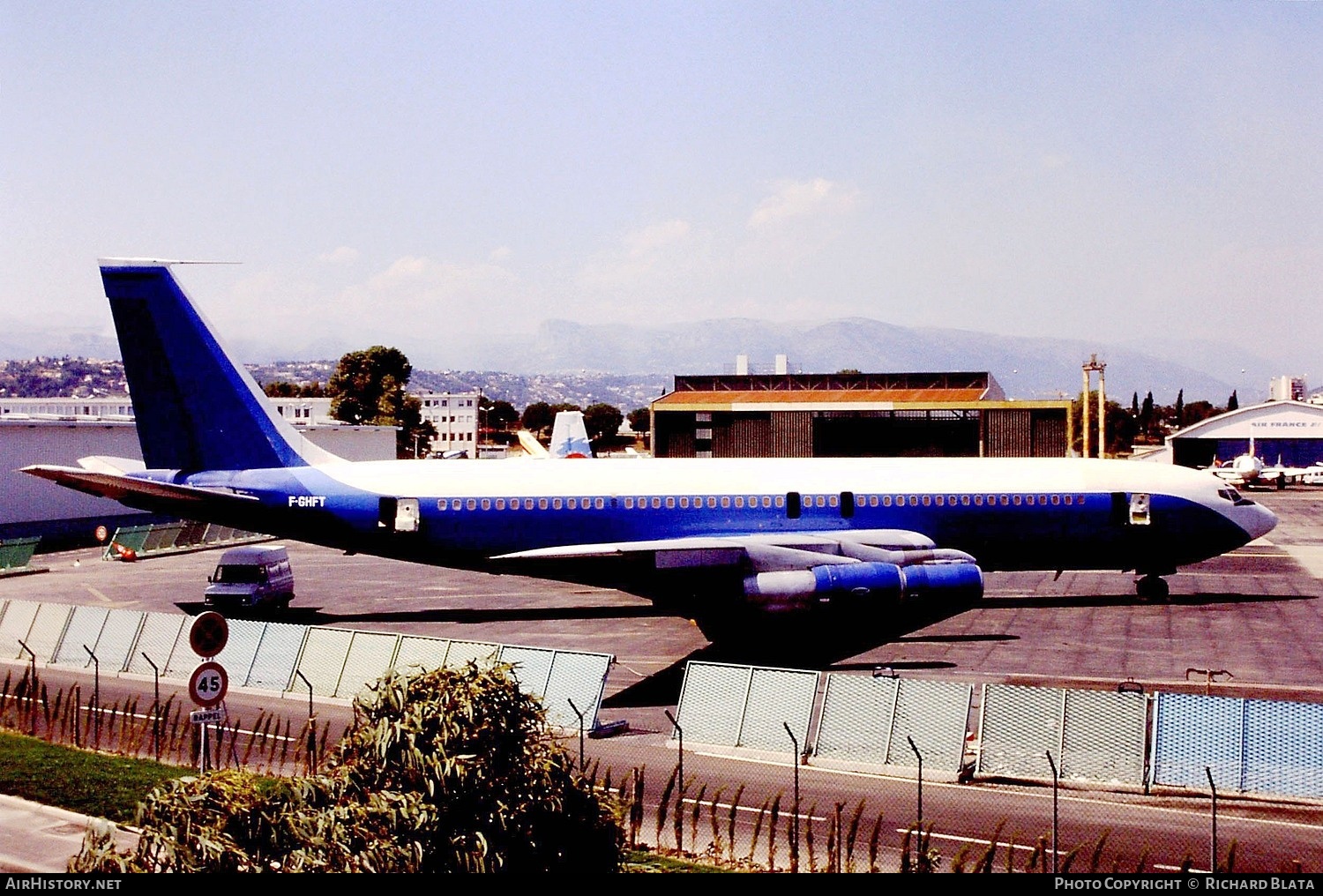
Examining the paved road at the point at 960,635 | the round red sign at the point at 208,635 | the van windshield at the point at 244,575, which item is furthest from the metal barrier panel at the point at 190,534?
the round red sign at the point at 208,635

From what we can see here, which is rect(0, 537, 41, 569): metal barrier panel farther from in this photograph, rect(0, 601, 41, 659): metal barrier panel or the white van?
rect(0, 601, 41, 659): metal barrier panel

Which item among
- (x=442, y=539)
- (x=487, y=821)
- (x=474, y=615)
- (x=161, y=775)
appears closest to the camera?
(x=487, y=821)

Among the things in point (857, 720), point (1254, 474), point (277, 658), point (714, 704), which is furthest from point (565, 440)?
A: point (1254, 474)

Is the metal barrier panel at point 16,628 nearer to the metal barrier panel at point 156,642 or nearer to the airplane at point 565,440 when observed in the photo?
the metal barrier panel at point 156,642

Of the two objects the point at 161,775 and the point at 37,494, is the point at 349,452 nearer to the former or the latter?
the point at 37,494

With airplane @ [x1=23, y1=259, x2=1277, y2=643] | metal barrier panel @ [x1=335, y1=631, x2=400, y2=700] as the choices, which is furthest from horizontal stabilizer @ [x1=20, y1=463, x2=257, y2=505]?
metal barrier panel @ [x1=335, y1=631, x2=400, y2=700]

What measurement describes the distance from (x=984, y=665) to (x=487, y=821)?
836 inches

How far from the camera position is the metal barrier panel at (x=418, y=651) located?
26.4 meters

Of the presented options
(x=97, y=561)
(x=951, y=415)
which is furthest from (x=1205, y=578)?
(x=97, y=561)

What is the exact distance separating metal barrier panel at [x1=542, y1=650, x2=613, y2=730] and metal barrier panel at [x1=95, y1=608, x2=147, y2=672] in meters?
13.2

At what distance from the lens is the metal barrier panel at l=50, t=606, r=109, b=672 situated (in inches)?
1265

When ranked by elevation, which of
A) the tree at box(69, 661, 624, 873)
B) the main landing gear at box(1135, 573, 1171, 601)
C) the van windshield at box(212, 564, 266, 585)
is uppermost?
the tree at box(69, 661, 624, 873)

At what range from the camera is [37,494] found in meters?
72.4

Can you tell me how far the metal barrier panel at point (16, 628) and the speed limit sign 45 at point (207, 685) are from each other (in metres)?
17.7
